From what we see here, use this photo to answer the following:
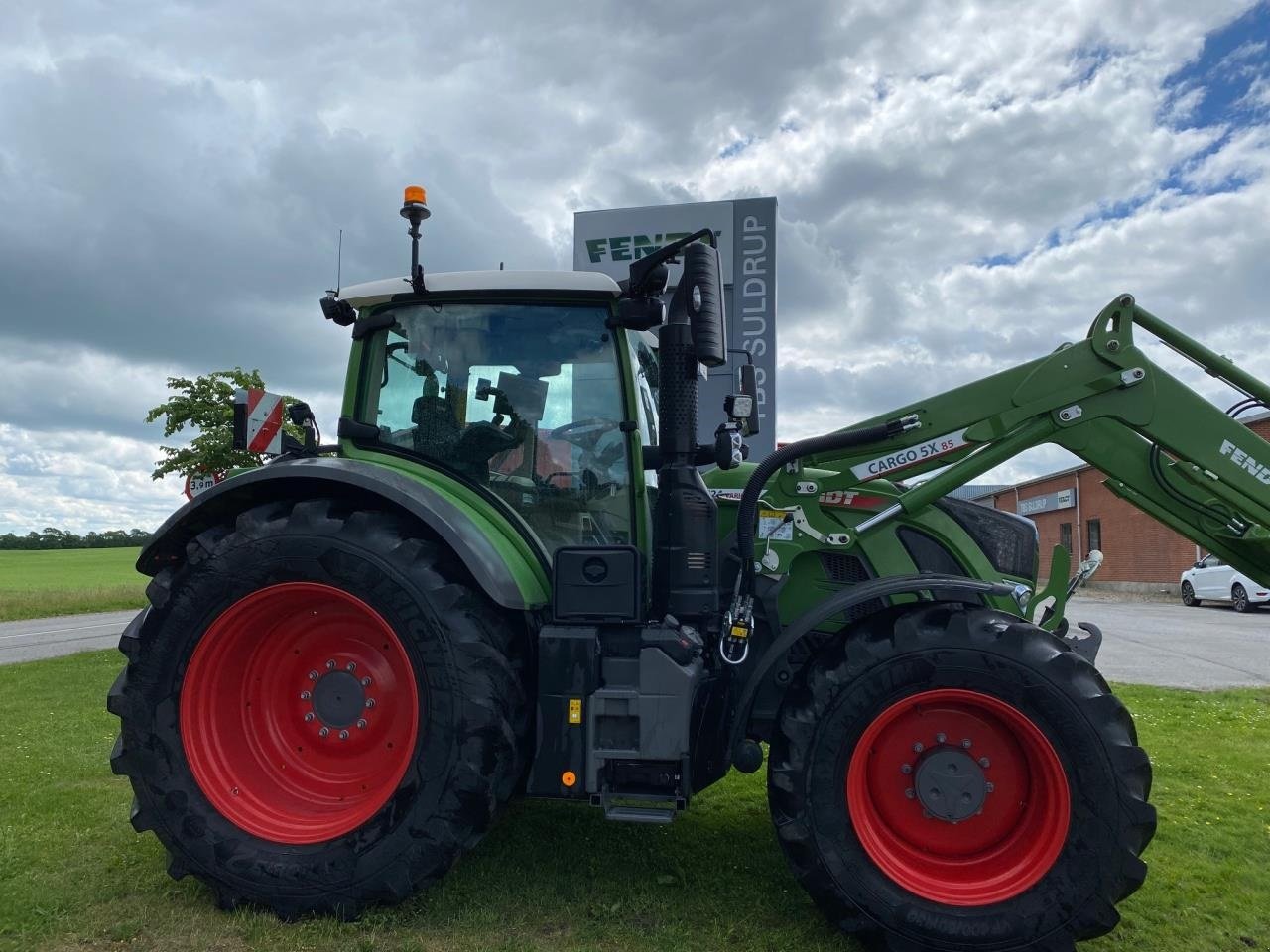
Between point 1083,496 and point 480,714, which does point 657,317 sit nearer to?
point 480,714

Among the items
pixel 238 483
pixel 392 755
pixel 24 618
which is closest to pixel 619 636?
pixel 392 755

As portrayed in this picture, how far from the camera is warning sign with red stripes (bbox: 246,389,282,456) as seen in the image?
4584 mm

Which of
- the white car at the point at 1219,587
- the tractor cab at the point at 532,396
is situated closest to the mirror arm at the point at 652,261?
the tractor cab at the point at 532,396

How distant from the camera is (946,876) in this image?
10.3 ft

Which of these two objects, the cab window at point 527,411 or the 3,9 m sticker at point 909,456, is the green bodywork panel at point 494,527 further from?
the 3,9 m sticker at point 909,456

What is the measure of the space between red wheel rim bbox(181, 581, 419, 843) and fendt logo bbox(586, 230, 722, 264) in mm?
8744

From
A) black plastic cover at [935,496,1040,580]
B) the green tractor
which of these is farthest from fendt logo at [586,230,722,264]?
black plastic cover at [935,496,1040,580]

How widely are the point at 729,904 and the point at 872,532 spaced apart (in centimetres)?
163

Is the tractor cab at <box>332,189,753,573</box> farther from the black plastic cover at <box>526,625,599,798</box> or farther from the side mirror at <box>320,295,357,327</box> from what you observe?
the black plastic cover at <box>526,625,599,798</box>

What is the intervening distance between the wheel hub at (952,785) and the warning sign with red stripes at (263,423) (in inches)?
132

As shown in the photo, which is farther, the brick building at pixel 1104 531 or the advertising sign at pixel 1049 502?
the advertising sign at pixel 1049 502

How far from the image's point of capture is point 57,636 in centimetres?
1503

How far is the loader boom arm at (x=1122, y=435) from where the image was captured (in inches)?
141

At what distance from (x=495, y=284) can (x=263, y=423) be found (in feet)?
5.75
